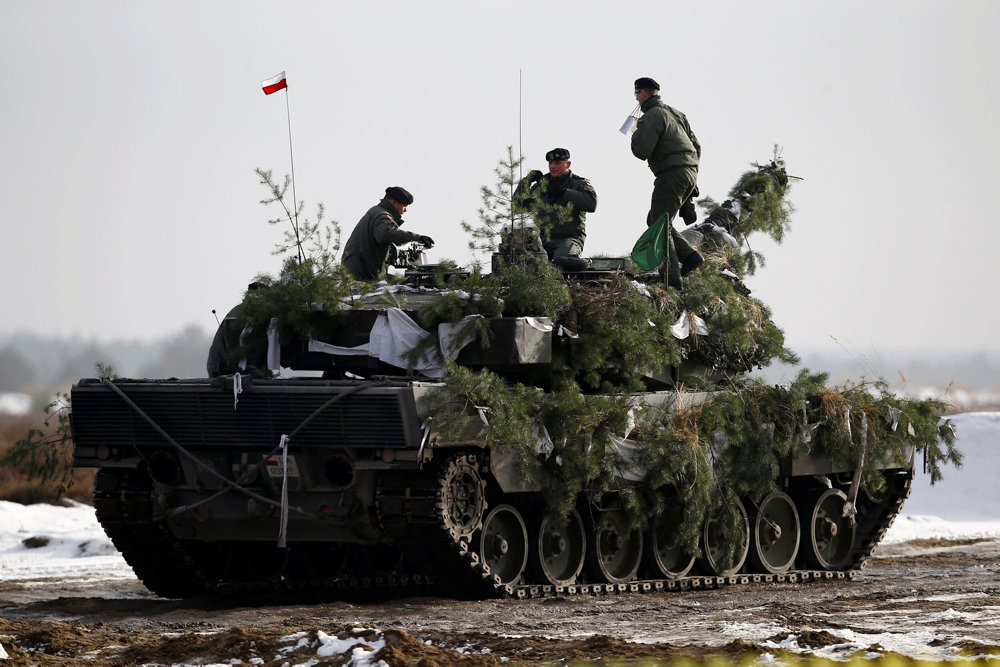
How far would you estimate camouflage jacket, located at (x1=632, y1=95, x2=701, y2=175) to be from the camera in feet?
48.7

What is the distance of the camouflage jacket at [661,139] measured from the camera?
14852 millimetres

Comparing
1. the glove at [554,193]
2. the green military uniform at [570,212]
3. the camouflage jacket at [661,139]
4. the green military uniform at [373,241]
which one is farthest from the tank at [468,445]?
the camouflage jacket at [661,139]

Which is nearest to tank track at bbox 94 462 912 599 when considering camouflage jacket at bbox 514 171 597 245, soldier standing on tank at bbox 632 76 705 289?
soldier standing on tank at bbox 632 76 705 289

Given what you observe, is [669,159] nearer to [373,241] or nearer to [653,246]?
[653,246]

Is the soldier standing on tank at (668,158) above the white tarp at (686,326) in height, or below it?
above

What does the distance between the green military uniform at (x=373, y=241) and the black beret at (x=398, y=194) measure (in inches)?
2.7

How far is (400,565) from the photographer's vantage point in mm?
13938

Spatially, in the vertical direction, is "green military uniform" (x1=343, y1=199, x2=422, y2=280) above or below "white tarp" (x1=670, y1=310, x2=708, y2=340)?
above

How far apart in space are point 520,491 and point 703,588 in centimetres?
249

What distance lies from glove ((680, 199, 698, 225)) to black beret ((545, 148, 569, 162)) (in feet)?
Result: 4.63

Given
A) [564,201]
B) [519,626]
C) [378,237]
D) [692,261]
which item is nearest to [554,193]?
[564,201]

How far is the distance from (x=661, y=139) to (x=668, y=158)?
0.65ft

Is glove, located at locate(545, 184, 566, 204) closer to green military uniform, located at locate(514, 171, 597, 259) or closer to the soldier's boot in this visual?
green military uniform, located at locate(514, 171, 597, 259)

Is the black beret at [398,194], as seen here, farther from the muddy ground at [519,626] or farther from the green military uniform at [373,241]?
the muddy ground at [519,626]
